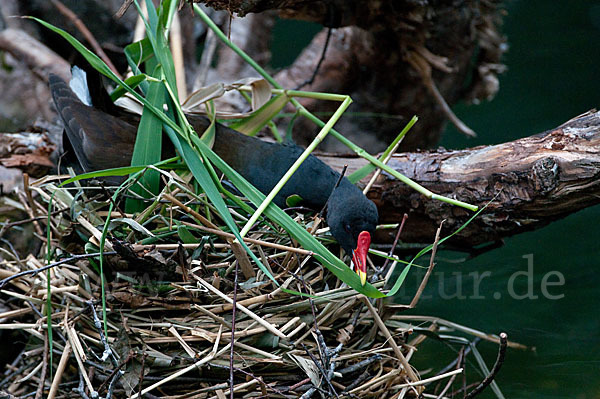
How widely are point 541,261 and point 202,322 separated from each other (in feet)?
2.82

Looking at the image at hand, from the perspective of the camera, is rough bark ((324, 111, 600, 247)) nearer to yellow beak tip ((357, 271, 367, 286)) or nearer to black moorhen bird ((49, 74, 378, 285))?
black moorhen bird ((49, 74, 378, 285))

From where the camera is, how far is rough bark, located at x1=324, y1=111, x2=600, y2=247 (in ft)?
2.56

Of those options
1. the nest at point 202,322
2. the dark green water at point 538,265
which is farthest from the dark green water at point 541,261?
the nest at point 202,322

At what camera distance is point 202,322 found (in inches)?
28.6

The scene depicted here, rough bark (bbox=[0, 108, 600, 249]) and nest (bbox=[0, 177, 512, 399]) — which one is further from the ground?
rough bark (bbox=[0, 108, 600, 249])

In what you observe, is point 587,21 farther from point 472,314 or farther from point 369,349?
point 369,349

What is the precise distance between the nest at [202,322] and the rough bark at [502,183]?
24 centimetres

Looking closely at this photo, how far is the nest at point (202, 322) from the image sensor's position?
2.27ft

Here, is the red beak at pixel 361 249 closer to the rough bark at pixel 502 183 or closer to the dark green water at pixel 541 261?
the rough bark at pixel 502 183

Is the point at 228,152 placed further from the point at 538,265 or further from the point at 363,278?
the point at 538,265

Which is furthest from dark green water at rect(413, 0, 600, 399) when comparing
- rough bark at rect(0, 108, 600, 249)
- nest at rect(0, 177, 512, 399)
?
nest at rect(0, 177, 512, 399)

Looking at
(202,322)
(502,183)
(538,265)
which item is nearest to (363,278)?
(202,322)

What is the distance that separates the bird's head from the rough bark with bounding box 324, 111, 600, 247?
15cm

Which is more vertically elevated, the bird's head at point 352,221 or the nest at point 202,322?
the bird's head at point 352,221
